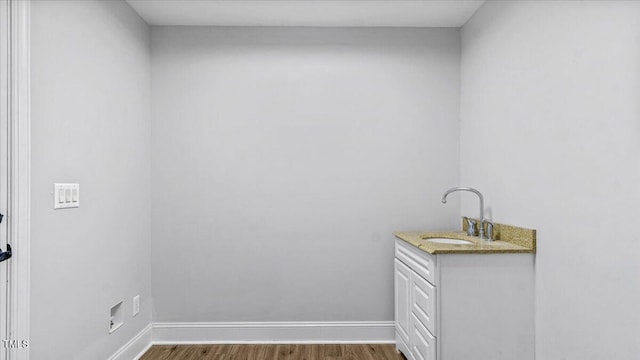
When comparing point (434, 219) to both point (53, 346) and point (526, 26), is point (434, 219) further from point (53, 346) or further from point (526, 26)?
point (53, 346)

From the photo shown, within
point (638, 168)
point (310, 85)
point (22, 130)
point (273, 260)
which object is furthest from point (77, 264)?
point (638, 168)

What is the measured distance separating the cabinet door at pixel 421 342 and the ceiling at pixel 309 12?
6.75 ft

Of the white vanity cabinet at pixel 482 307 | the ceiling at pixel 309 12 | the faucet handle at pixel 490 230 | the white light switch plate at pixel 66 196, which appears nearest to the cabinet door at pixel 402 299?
the white vanity cabinet at pixel 482 307

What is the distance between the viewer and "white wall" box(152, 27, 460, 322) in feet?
9.83

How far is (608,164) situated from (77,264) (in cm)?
252

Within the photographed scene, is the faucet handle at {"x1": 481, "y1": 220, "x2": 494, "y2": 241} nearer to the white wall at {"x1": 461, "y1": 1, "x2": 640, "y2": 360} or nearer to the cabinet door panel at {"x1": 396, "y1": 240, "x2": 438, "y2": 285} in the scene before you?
the white wall at {"x1": 461, "y1": 1, "x2": 640, "y2": 360}

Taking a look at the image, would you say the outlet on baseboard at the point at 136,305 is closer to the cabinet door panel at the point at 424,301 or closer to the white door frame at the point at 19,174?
the white door frame at the point at 19,174

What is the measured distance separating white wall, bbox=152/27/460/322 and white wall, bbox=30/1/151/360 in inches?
8.8

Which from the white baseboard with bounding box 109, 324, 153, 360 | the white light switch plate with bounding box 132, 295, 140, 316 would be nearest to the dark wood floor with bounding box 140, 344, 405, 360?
the white baseboard with bounding box 109, 324, 153, 360

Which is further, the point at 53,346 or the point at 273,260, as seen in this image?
the point at 273,260

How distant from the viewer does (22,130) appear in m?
1.67

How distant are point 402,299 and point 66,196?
2.08 meters

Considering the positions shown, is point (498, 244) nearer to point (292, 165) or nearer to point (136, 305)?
point (292, 165)

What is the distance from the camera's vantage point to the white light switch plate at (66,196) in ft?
6.23
